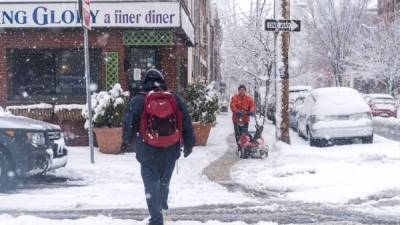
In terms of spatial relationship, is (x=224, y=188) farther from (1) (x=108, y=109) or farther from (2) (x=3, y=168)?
(1) (x=108, y=109)

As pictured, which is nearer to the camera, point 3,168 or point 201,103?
point 3,168

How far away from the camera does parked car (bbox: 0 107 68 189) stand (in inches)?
342

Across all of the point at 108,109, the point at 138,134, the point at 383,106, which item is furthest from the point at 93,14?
the point at 383,106

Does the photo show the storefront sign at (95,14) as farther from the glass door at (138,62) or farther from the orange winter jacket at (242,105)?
the orange winter jacket at (242,105)

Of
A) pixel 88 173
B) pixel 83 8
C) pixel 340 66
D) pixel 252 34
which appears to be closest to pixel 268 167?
pixel 88 173

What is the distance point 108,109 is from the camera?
1300 cm

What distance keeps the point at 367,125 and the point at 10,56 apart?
9.62 metres

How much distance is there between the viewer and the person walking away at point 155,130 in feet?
18.4

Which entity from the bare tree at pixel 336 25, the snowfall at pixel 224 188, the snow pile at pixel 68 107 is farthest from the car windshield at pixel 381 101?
the snow pile at pixel 68 107

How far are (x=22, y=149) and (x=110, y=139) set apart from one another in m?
4.34

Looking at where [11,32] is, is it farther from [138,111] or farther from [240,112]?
[138,111]

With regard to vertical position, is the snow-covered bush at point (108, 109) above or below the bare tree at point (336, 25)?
below

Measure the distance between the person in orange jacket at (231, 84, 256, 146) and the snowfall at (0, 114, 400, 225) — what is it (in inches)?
34.3

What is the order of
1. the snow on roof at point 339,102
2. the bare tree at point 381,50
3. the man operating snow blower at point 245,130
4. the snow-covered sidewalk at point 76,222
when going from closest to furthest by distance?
the snow-covered sidewalk at point 76,222 → the man operating snow blower at point 245,130 → the snow on roof at point 339,102 → the bare tree at point 381,50
